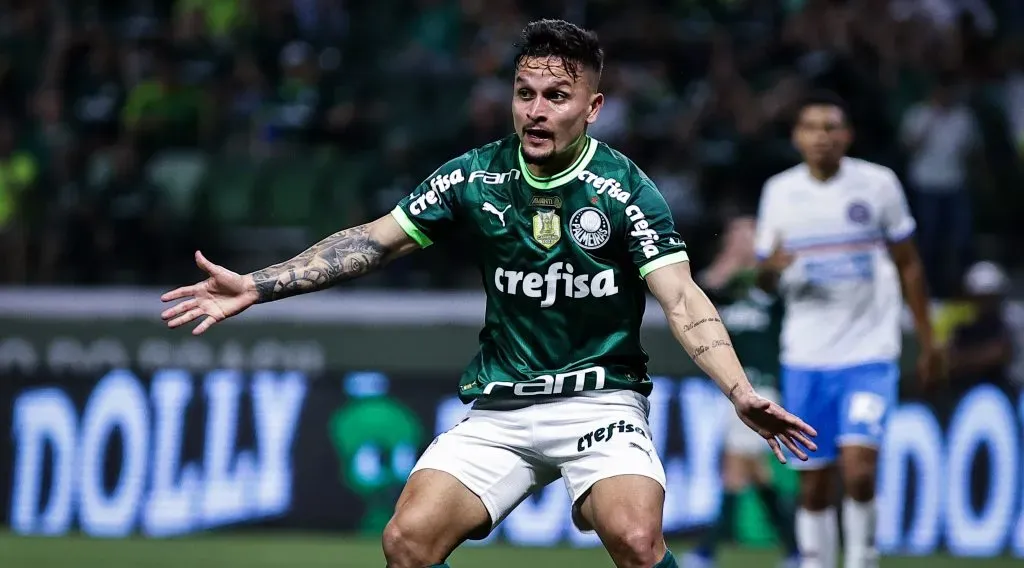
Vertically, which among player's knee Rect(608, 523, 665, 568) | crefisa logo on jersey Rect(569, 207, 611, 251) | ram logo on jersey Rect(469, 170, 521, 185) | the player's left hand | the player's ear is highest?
the player's ear

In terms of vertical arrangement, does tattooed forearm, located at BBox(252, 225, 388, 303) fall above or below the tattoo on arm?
above

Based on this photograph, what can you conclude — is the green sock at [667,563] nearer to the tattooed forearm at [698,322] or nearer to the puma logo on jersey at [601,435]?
the puma logo on jersey at [601,435]

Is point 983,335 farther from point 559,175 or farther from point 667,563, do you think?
point 667,563

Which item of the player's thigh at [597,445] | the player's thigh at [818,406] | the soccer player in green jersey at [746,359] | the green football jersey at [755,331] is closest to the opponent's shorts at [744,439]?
the soccer player in green jersey at [746,359]

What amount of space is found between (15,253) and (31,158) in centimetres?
123

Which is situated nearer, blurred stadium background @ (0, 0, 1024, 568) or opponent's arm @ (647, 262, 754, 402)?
opponent's arm @ (647, 262, 754, 402)

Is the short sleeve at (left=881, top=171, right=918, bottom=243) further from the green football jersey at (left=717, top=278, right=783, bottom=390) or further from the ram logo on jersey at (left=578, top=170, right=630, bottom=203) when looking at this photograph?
the ram logo on jersey at (left=578, top=170, right=630, bottom=203)

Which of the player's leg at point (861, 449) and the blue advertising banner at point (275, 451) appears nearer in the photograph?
the player's leg at point (861, 449)

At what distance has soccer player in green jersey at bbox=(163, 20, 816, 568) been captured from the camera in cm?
550

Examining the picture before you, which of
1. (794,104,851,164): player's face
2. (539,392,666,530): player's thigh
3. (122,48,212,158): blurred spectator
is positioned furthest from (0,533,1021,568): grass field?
(539,392,666,530): player's thigh

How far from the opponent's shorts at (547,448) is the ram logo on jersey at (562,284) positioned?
0.37m

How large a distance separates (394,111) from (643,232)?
9278 millimetres

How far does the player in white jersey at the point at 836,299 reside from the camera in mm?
8266

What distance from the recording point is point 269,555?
10.5 meters
